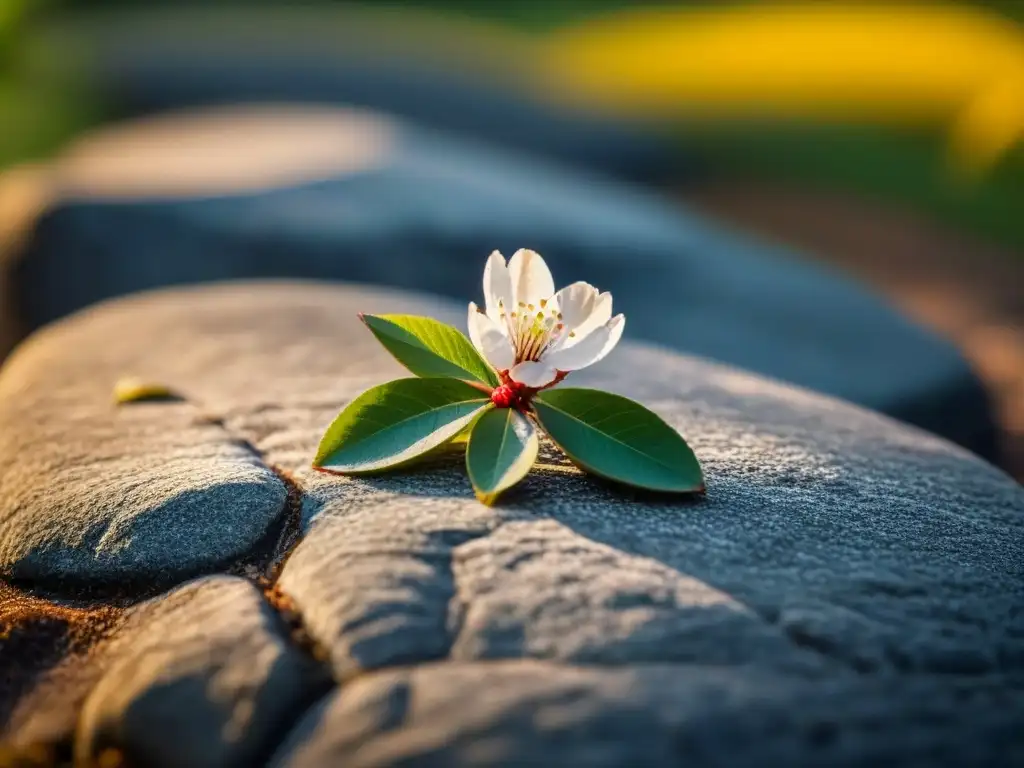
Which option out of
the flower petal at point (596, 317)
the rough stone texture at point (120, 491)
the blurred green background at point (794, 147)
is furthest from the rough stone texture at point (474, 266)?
the blurred green background at point (794, 147)

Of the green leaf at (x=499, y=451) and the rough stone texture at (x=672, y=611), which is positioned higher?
the green leaf at (x=499, y=451)

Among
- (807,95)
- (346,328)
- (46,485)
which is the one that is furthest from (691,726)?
(807,95)

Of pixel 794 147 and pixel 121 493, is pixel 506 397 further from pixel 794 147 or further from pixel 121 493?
pixel 794 147

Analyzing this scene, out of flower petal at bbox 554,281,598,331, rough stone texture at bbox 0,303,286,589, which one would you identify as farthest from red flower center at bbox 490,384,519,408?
rough stone texture at bbox 0,303,286,589

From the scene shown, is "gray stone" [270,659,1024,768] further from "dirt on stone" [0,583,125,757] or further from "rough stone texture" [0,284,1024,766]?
"dirt on stone" [0,583,125,757]

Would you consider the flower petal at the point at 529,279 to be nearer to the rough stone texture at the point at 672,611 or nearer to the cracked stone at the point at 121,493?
the rough stone texture at the point at 672,611

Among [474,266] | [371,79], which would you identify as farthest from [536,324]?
[371,79]
